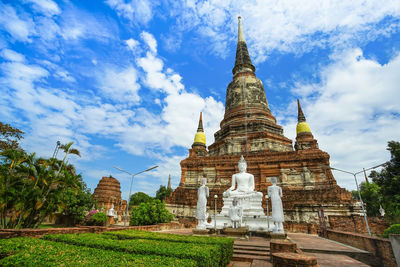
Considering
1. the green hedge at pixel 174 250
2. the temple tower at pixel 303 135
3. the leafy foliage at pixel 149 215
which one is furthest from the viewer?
the temple tower at pixel 303 135

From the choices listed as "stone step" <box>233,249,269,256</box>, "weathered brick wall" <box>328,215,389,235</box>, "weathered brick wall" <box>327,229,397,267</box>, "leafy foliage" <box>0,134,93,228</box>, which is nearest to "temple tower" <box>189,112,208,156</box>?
"weathered brick wall" <box>328,215,389,235</box>

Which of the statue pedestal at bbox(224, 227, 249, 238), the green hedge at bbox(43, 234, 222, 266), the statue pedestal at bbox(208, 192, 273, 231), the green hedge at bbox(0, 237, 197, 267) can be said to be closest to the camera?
the green hedge at bbox(0, 237, 197, 267)

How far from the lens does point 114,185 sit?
3853cm

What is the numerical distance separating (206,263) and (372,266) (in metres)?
7.69

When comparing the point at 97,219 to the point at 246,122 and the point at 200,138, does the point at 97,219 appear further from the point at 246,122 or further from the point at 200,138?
the point at 200,138

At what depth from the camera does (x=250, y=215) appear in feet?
45.3

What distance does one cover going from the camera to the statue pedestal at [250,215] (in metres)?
12.8

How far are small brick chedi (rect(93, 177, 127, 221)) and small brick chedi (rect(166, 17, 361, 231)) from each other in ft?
53.0

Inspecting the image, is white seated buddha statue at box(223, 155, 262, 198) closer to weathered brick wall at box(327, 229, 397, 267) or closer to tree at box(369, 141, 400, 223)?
weathered brick wall at box(327, 229, 397, 267)

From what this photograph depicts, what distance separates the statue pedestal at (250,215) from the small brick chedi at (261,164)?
12.4 feet

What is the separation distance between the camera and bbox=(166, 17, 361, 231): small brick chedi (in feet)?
60.7

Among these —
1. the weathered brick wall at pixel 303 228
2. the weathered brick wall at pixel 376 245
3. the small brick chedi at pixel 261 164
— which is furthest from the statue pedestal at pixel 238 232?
the small brick chedi at pixel 261 164

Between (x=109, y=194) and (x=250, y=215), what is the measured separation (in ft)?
100

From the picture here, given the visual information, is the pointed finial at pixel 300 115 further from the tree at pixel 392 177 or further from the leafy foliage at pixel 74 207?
the leafy foliage at pixel 74 207
